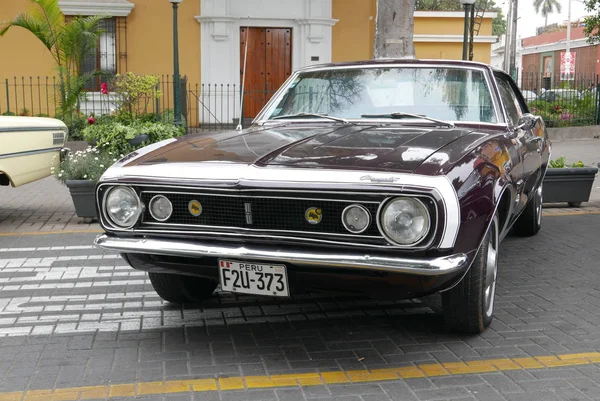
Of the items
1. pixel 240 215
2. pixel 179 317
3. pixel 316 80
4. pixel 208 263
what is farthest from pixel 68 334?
pixel 316 80

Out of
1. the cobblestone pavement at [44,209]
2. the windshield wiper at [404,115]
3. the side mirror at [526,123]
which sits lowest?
the cobblestone pavement at [44,209]

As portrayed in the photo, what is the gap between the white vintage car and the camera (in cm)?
785

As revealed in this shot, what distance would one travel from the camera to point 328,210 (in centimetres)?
388

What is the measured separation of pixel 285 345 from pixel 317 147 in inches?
46.3

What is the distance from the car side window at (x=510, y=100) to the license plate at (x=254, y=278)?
7.85ft

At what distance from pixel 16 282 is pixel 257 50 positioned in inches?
527

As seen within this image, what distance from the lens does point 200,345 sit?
175 inches

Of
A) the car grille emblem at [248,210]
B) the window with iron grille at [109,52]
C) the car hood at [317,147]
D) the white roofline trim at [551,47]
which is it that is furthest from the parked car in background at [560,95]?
the white roofline trim at [551,47]

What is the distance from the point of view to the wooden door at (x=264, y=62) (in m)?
18.5

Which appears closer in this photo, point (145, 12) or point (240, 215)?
point (240, 215)

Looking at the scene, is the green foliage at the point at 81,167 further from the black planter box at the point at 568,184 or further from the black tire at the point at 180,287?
the black planter box at the point at 568,184

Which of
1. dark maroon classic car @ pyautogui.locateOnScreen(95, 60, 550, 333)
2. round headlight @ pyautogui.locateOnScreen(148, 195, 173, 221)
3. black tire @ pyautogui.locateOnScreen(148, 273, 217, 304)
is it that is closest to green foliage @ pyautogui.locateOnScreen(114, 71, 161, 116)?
black tire @ pyautogui.locateOnScreen(148, 273, 217, 304)

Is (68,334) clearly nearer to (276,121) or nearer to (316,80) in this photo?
(276,121)

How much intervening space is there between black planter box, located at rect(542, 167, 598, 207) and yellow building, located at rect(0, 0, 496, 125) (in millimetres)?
9906
